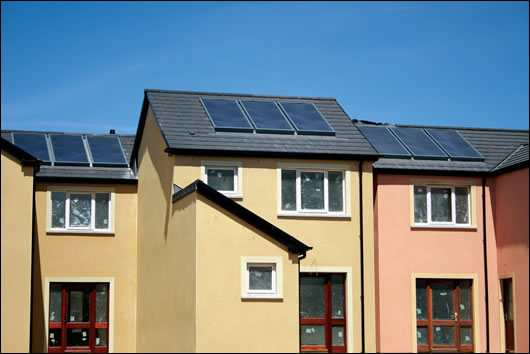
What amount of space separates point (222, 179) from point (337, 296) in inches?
169

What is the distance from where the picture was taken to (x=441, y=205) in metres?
25.8

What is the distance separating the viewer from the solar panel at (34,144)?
27.3m

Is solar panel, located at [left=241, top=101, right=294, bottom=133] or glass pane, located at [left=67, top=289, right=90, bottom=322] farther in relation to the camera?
glass pane, located at [left=67, top=289, right=90, bottom=322]

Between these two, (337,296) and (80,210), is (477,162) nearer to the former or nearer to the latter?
(337,296)

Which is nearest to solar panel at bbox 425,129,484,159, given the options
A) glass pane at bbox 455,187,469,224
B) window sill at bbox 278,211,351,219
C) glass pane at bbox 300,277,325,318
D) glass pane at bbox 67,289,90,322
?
glass pane at bbox 455,187,469,224

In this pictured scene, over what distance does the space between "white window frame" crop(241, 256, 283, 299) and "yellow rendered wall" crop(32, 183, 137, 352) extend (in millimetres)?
8497

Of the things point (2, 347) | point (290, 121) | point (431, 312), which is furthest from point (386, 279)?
point (2, 347)

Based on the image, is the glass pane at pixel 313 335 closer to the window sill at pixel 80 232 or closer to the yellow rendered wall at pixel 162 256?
the yellow rendered wall at pixel 162 256

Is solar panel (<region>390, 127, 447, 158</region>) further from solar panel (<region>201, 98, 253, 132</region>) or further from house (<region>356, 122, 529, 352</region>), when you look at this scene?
solar panel (<region>201, 98, 253, 132</region>)

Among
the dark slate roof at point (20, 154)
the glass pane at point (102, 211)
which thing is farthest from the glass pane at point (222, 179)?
the glass pane at point (102, 211)

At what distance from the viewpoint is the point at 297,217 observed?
2377 centimetres

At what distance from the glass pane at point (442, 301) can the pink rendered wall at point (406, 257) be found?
1.55 feet

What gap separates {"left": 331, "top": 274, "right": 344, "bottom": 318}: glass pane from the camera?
23516 millimetres

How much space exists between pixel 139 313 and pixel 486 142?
11.7 meters
